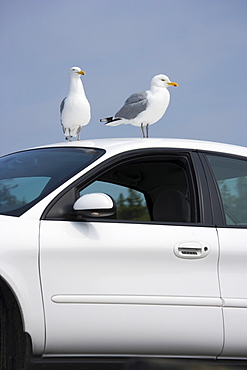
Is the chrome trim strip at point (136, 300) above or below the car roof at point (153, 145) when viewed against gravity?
below

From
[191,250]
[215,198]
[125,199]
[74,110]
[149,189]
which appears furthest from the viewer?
[74,110]

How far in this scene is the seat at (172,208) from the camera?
169 inches

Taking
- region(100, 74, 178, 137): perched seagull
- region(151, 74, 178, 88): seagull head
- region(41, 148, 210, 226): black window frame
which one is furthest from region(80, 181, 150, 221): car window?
region(151, 74, 178, 88): seagull head

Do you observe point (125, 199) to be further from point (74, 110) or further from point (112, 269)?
point (74, 110)

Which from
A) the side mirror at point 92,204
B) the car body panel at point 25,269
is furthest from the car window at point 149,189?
the car body panel at point 25,269

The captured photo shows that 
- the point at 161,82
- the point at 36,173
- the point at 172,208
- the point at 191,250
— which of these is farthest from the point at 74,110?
the point at 191,250

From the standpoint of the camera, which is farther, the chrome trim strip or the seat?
the seat

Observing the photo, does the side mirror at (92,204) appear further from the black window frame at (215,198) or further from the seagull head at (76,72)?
the seagull head at (76,72)

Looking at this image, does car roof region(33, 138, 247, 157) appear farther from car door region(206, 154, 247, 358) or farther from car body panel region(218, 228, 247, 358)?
car body panel region(218, 228, 247, 358)

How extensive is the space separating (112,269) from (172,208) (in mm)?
668

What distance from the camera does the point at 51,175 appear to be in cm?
419

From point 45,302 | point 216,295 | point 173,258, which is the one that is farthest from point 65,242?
point 216,295

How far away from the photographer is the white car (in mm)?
3848

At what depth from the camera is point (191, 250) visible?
4.05m
